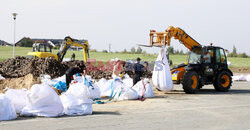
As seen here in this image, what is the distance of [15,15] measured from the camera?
1235 inches

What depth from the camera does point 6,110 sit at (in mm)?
8078

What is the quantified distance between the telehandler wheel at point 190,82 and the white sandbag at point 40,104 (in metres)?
7.25

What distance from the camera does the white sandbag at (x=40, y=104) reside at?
8516mm

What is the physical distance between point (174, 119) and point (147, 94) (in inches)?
169

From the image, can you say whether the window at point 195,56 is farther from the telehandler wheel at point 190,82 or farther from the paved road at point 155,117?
the paved road at point 155,117

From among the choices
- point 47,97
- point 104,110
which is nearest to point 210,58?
point 104,110

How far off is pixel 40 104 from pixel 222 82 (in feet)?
33.7

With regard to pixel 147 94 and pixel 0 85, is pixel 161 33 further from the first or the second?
pixel 0 85

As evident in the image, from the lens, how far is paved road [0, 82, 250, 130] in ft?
25.0

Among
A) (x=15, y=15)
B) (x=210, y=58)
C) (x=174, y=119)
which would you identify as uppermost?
(x=15, y=15)

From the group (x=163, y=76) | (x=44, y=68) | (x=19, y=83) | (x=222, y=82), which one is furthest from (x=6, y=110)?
(x=44, y=68)

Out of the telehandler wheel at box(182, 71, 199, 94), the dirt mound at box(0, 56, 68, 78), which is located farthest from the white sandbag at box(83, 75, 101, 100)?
the dirt mound at box(0, 56, 68, 78)

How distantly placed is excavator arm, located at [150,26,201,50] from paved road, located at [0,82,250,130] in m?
4.18

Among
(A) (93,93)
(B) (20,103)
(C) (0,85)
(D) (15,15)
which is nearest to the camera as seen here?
(B) (20,103)
